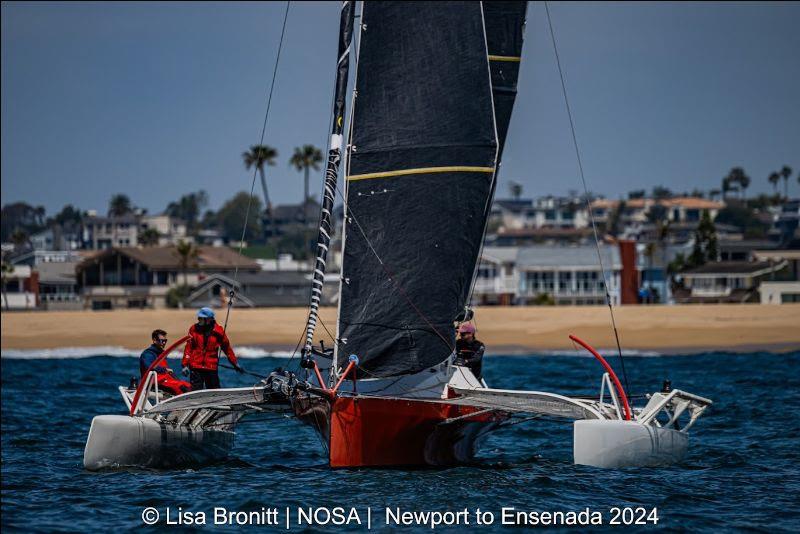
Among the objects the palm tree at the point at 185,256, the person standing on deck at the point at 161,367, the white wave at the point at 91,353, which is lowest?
the white wave at the point at 91,353

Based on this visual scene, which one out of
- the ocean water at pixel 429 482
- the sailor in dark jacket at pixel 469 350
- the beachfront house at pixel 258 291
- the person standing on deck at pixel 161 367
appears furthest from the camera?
the beachfront house at pixel 258 291

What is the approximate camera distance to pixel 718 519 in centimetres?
1579

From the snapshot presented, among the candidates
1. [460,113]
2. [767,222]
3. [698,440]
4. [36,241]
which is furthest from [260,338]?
[767,222]

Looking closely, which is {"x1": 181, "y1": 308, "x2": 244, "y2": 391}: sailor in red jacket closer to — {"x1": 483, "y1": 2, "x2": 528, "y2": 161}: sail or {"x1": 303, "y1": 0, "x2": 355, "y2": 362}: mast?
{"x1": 303, "y1": 0, "x2": 355, "y2": 362}: mast

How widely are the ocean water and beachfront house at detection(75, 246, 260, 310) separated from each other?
225ft

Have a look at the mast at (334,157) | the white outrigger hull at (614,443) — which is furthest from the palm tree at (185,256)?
the white outrigger hull at (614,443)

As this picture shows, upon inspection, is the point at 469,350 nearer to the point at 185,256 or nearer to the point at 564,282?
the point at 564,282

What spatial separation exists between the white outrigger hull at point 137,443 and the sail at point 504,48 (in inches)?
362

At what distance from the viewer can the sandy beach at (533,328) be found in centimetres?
5262

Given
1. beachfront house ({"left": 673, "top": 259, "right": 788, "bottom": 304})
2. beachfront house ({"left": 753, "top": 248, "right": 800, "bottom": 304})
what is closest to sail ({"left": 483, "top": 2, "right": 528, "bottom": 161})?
beachfront house ({"left": 753, "top": 248, "right": 800, "bottom": 304})

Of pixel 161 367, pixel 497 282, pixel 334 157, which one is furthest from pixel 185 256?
pixel 334 157

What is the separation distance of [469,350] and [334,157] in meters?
4.21

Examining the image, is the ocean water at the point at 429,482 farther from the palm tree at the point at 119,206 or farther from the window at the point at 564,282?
the palm tree at the point at 119,206

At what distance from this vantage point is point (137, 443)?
18.8 meters
